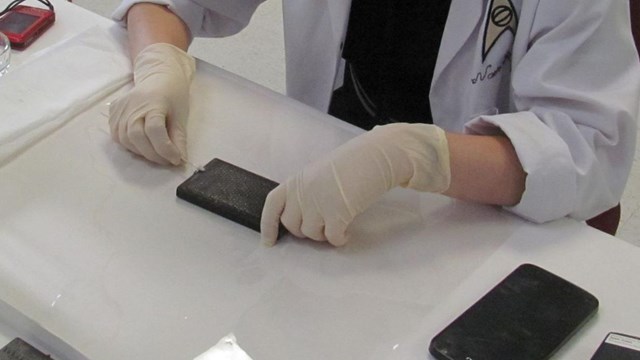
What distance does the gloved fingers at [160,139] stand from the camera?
2.90 ft

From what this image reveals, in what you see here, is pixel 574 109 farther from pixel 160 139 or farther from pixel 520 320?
pixel 160 139

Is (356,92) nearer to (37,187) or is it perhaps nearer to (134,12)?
(134,12)

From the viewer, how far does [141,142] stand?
893 mm

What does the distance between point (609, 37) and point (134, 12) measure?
2.21 ft

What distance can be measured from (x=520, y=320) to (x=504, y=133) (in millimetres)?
250

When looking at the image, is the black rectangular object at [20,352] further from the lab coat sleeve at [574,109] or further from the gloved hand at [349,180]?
the lab coat sleeve at [574,109]

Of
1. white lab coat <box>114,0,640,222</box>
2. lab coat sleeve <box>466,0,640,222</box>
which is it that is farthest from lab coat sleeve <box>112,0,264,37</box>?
lab coat sleeve <box>466,0,640,222</box>

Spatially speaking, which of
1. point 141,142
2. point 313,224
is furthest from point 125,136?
point 313,224

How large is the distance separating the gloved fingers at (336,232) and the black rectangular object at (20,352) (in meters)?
0.30

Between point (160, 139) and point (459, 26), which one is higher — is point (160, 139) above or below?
below

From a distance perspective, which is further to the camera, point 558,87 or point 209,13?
point 209,13

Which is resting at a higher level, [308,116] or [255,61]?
[308,116]

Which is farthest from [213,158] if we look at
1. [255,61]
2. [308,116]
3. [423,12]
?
[255,61]

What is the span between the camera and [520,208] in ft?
2.72
